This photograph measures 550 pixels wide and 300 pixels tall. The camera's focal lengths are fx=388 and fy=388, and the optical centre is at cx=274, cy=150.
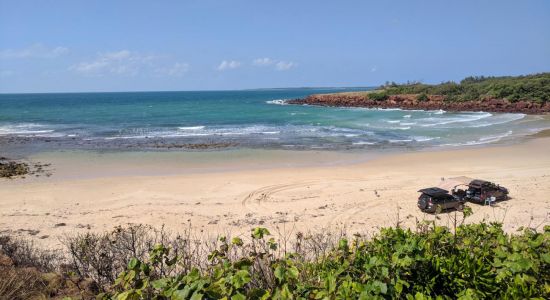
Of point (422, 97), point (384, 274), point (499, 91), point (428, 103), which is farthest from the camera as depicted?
point (422, 97)

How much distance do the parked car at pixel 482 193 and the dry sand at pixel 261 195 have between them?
0.30 meters

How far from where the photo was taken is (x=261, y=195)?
17.1 metres

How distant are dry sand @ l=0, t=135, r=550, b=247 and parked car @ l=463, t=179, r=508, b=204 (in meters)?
0.30

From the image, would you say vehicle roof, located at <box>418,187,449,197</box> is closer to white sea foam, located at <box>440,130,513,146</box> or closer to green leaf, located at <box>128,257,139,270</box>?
green leaf, located at <box>128,257,139,270</box>

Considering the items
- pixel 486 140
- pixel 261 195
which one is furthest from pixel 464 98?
pixel 261 195

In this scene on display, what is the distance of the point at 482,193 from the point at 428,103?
67005 mm

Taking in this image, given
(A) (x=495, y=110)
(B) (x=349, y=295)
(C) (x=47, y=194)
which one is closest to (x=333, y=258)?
(B) (x=349, y=295)

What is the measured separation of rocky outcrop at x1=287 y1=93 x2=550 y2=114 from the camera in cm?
6106

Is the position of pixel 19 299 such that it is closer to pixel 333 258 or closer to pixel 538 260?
pixel 333 258

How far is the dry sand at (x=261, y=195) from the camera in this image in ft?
44.3

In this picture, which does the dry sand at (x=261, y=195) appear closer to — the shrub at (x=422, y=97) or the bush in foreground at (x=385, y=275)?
the bush in foreground at (x=385, y=275)

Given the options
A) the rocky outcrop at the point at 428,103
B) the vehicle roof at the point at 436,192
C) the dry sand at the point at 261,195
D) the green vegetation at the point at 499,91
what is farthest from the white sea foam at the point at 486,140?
the green vegetation at the point at 499,91

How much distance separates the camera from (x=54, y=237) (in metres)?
12.3

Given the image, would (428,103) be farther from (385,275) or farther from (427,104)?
(385,275)
